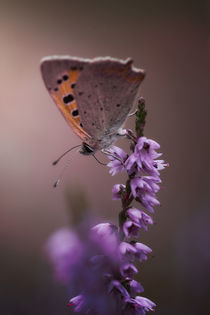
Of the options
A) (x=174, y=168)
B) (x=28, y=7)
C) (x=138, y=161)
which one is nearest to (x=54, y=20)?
(x=28, y=7)

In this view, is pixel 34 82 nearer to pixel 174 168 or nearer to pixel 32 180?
pixel 32 180

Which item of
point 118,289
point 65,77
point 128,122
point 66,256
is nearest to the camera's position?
point 66,256

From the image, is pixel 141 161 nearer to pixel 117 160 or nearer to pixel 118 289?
pixel 117 160

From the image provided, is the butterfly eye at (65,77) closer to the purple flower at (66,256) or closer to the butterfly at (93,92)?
the butterfly at (93,92)

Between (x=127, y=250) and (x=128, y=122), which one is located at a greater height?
(x=127, y=250)

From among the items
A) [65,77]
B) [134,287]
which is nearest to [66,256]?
[134,287]

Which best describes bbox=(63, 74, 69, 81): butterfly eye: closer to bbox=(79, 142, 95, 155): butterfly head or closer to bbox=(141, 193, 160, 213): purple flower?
bbox=(79, 142, 95, 155): butterfly head

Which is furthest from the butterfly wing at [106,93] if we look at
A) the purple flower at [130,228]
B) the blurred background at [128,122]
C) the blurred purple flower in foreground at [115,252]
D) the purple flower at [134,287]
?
the blurred background at [128,122]
